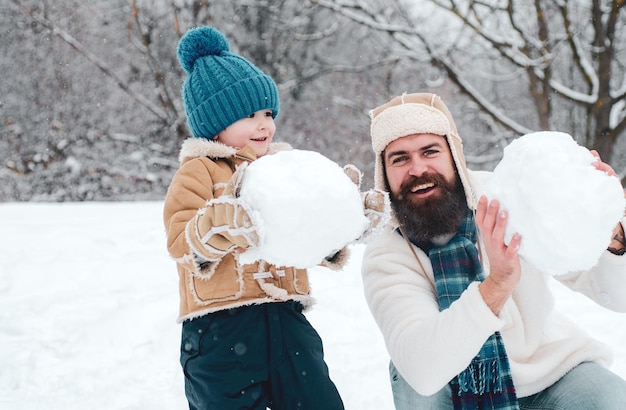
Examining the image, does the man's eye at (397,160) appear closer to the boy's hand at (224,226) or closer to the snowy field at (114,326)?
the boy's hand at (224,226)

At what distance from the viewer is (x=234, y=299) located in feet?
6.06

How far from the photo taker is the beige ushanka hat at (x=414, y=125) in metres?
2.14

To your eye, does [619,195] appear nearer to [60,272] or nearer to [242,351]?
[242,351]

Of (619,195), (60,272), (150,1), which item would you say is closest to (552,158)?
(619,195)

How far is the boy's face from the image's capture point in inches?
79.7

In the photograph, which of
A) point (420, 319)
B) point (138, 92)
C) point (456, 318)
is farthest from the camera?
point (138, 92)

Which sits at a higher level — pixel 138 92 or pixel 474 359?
pixel 138 92

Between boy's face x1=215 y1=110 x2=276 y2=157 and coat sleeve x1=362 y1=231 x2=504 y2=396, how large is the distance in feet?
2.02

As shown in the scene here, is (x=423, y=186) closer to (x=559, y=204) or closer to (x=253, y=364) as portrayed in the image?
(x=559, y=204)

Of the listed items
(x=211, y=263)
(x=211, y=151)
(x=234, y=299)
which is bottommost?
(x=234, y=299)

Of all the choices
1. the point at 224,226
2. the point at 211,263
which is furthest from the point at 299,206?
the point at 211,263

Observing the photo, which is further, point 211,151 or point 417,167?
point 417,167

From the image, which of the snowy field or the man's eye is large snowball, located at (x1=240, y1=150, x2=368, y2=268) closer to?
the man's eye

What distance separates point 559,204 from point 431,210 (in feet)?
2.05
